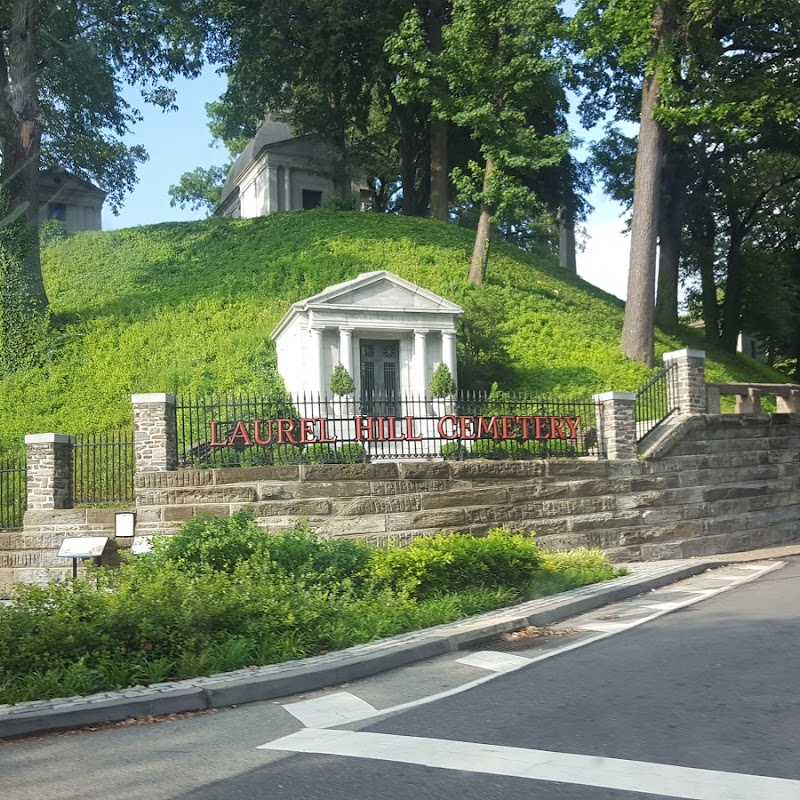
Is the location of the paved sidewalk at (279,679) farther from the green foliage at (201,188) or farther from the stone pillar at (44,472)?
A: the green foliage at (201,188)

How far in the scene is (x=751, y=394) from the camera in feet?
68.9

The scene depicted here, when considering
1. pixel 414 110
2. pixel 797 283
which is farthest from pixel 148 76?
pixel 797 283

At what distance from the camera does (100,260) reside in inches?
1549

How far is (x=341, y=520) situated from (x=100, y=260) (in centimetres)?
2831

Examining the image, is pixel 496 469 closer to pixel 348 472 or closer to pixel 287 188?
pixel 348 472

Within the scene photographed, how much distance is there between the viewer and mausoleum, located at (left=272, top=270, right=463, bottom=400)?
2358 centimetres

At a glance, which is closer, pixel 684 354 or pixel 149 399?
pixel 149 399

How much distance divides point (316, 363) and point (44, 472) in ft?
30.5

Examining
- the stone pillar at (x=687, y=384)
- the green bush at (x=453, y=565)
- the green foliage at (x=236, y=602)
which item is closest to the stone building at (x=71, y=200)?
the stone pillar at (x=687, y=384)

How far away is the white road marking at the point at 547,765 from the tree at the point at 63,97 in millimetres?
25309

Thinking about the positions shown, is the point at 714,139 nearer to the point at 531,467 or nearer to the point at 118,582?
the point at 531,467

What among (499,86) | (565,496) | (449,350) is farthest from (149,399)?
(499,86)

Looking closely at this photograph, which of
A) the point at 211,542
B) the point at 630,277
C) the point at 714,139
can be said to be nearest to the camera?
the point at 211,542

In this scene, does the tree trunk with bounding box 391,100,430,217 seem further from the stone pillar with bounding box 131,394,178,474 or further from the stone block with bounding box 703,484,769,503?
the stone pillar with bounding box 131,394,178,474
